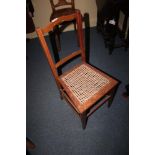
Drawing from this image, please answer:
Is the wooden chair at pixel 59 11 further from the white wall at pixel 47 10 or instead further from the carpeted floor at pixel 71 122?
the carpeted floor at pixel 71 122

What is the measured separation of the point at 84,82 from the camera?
1260 millimetres

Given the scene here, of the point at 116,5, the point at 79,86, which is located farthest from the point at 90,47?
the point at 79,86

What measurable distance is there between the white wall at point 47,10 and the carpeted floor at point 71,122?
3.31ft

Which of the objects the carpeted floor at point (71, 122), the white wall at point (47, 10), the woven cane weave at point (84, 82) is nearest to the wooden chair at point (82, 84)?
the woven cane weave at point (84, 82)

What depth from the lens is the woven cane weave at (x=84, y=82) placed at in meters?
1.18

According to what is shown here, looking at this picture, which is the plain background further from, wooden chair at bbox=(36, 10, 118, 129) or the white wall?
the white wall

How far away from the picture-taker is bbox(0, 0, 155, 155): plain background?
60cm

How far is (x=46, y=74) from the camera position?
6.67 ft
